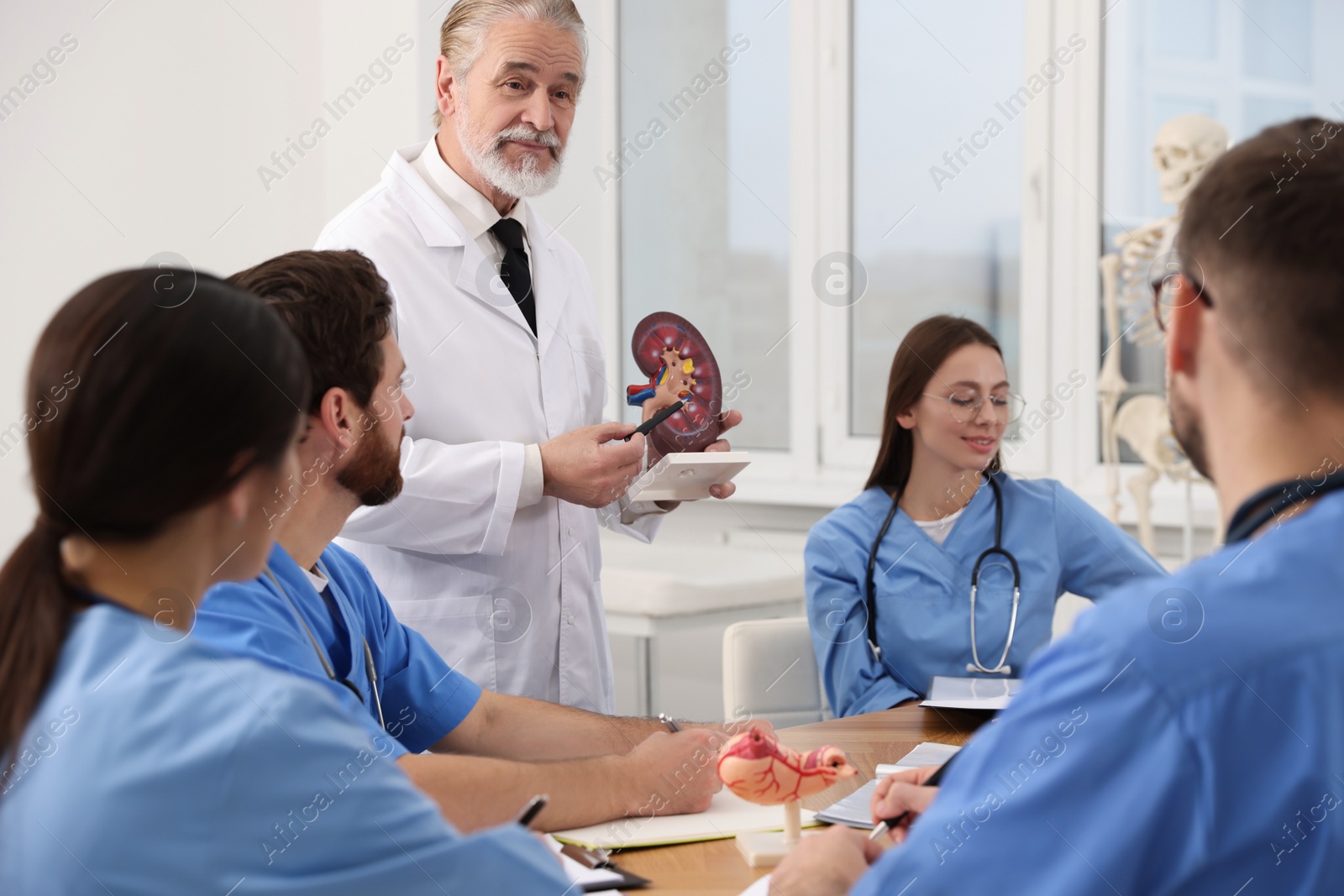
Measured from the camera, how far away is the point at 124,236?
3.29 m

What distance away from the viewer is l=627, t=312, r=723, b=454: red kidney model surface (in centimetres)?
216

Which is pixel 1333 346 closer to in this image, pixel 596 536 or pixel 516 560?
pixel 516 560

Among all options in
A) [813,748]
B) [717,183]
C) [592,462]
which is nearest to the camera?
[813,748]

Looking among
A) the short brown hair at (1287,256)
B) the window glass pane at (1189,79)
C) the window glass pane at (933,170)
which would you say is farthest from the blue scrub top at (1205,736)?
the window glass pane at (933,170)

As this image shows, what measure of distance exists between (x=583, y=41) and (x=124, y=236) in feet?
5.28

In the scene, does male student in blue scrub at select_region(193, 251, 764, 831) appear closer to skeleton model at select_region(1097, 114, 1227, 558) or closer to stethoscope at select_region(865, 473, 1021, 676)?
stethoscope at select_region(865, 473, 1021, 676)

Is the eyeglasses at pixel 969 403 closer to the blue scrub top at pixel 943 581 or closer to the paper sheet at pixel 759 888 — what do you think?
the blue scrub top at pixel 943 581

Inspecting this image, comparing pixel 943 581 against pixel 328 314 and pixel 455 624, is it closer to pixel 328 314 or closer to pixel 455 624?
pixel 455 624

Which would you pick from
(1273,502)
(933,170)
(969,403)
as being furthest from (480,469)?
(933,170)

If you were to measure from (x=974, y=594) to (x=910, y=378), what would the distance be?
0.50 meters

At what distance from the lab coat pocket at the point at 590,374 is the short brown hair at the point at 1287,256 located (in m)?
1.58

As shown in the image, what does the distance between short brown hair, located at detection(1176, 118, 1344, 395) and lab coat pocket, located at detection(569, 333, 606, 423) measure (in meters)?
1.58

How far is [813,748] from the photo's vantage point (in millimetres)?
1861

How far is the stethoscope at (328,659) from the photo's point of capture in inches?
54.8
